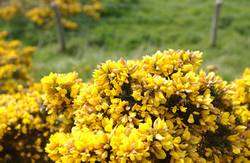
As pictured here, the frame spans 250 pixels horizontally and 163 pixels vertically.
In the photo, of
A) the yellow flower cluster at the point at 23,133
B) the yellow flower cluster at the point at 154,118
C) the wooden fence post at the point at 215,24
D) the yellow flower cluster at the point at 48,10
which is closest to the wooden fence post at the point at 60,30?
the yellow flower cluster at the point at 48,10

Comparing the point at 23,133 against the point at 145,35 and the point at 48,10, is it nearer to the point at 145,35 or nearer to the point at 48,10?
the point at 145,35

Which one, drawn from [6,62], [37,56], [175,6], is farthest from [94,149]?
[175,6]

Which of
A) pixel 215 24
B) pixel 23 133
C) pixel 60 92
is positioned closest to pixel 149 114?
pixel 60 92

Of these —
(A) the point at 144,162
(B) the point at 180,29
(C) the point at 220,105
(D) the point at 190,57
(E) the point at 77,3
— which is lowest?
(A) the point at 144,162

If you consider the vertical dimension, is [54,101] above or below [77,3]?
below

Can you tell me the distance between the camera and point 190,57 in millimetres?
3787

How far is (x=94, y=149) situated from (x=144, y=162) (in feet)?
1.06

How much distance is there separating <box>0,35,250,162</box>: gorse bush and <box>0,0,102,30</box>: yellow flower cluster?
727cm

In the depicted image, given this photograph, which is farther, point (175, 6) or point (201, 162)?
point (175, 6)

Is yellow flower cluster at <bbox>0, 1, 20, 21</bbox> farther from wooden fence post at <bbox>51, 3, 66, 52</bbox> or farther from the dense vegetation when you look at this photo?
the dense vegetation

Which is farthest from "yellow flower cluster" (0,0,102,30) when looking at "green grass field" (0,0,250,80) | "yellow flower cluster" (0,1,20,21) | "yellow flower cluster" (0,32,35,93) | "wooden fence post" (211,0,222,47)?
"wooden fence post" (211,0,222,47)

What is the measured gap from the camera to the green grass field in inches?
357

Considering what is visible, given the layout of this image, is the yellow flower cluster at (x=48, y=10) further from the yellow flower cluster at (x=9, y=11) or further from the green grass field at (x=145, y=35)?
the green grass field at (x=145, y=35)

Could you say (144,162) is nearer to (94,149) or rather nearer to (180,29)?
(94,149)
